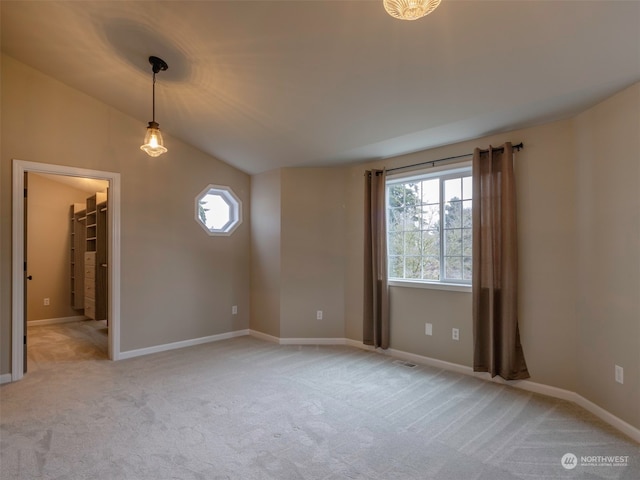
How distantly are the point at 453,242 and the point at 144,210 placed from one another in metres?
3.60

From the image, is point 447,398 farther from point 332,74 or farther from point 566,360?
point 332,74

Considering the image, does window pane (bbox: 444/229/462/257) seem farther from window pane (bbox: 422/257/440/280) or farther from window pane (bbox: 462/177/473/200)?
window pane (bbox: 462/177/473/200)

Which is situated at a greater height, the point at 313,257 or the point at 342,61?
the point at 342,61

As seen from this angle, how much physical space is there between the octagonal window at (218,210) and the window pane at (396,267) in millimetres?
2286

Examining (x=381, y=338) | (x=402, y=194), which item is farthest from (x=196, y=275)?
(x=402, y=194)

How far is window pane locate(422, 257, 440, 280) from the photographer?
374 cm

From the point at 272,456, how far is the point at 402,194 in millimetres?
3026

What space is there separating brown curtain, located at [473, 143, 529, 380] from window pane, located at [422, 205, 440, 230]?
0.53m

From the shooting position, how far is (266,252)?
189 inches

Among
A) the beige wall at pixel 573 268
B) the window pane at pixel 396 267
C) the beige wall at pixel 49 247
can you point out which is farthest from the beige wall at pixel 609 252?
the beige wall at pixel 49 247

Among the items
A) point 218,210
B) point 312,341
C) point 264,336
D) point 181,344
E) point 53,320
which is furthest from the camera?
point 53,320

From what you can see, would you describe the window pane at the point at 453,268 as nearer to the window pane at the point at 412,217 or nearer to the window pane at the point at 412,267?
the window pane at the point at 412,267

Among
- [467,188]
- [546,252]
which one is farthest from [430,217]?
[546,252]

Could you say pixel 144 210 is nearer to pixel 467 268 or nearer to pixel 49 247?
pixel 49 247
